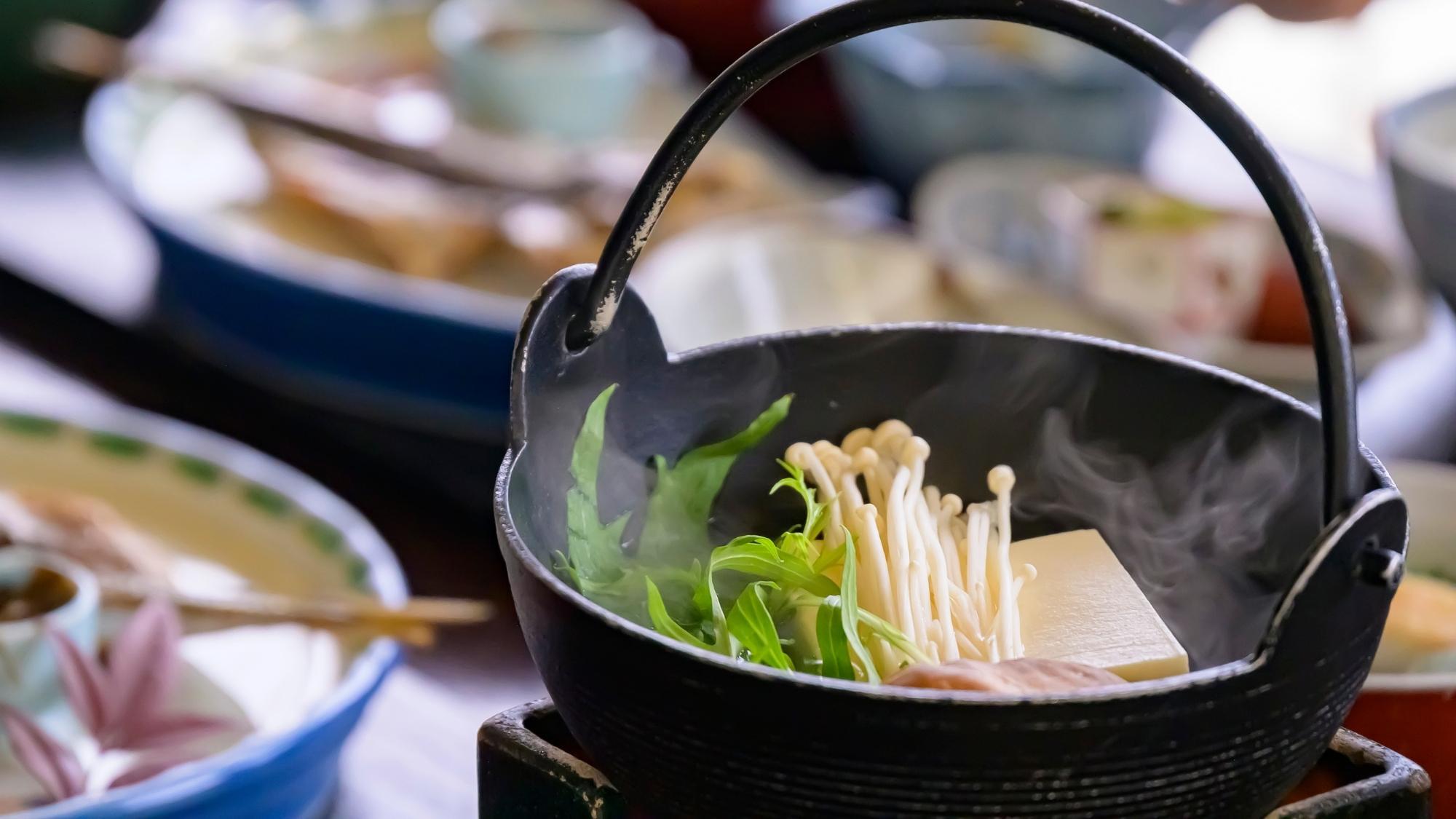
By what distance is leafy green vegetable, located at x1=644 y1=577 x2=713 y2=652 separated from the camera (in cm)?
51

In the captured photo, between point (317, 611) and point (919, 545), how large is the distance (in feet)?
1.54

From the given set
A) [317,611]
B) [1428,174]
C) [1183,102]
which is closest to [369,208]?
[317,611]

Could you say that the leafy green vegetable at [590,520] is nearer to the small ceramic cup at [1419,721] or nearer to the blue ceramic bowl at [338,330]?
the small ceramic cup at [1419,721]

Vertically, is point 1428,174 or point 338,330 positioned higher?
point 1428,174

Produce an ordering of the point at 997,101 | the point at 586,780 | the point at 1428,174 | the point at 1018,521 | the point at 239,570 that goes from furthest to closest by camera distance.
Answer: the point at 997,101 < the point at 1428,174 < the point at 239,570 < the point at 1018,521 < the point at 586,780

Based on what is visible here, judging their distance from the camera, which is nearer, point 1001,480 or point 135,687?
point 1001,480

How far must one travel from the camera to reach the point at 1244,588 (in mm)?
581

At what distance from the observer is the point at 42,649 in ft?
2.77

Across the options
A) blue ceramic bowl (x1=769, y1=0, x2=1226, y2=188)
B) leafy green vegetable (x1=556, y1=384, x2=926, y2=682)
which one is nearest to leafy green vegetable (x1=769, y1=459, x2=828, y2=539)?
leafy green vegetable (x1=556, y1=384, x2=926, y2=682)

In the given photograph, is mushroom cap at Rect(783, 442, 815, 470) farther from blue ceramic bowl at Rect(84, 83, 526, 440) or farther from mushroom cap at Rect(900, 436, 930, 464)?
blue ceramic bowl at Rect(84, 83, 526, 440)

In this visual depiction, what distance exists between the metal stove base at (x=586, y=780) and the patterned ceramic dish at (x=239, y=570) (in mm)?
247

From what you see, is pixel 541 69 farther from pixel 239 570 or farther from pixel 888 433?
pixel 888 433

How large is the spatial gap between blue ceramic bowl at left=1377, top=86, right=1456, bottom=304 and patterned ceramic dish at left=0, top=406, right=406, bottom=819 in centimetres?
87

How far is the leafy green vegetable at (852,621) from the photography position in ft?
1.64
